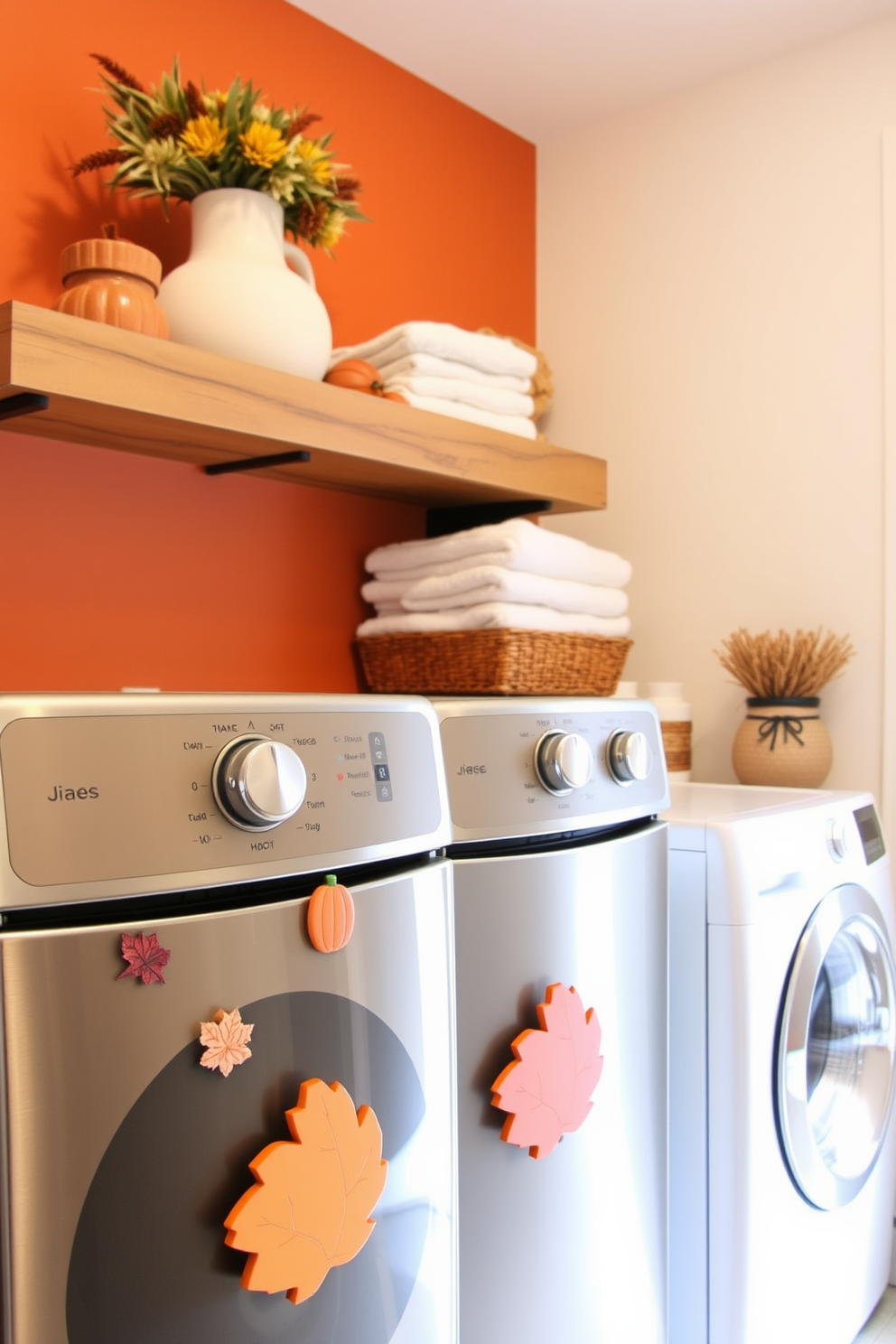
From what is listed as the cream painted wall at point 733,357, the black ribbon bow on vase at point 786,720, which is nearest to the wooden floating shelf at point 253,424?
the cream painted wall at point 733,357

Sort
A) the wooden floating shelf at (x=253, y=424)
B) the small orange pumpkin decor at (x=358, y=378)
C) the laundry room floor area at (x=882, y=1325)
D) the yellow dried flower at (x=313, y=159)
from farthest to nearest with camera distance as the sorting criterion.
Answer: the laundry room floor area at (x=882, y=1325) → the small orange pumpkin decor at (x=358, y=378) → the yellow dried flower at (x=313, y=159) → the wooden floating shelf at (x=253, y=424)

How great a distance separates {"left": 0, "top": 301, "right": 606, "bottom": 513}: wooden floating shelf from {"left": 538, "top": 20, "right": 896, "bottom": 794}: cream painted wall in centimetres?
35

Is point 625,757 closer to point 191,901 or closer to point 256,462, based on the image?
point 191,901

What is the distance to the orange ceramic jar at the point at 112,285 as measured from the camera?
123 cm

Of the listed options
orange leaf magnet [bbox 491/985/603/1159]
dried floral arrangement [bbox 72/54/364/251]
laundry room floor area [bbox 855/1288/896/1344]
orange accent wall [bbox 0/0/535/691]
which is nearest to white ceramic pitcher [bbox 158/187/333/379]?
dried floral arrangement [bbox 72/54/364/251]

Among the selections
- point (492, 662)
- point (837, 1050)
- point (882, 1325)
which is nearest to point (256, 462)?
point (492, 662)

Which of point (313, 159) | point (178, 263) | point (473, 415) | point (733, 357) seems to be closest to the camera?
point (313, 159)

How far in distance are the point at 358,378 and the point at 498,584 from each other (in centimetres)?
35

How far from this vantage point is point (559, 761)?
1099 millimetres

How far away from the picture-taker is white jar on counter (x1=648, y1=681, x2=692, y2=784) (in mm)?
1950

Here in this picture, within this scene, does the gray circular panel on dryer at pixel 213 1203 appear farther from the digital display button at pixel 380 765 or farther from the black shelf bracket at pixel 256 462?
the black shelf bracket at pixel 256 462

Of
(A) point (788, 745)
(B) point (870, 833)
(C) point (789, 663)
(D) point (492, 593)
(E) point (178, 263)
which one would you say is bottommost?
(B) point (870, 833)

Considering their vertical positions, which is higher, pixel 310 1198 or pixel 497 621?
pixel 497 621

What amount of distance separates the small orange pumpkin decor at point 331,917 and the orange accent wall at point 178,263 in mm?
720
